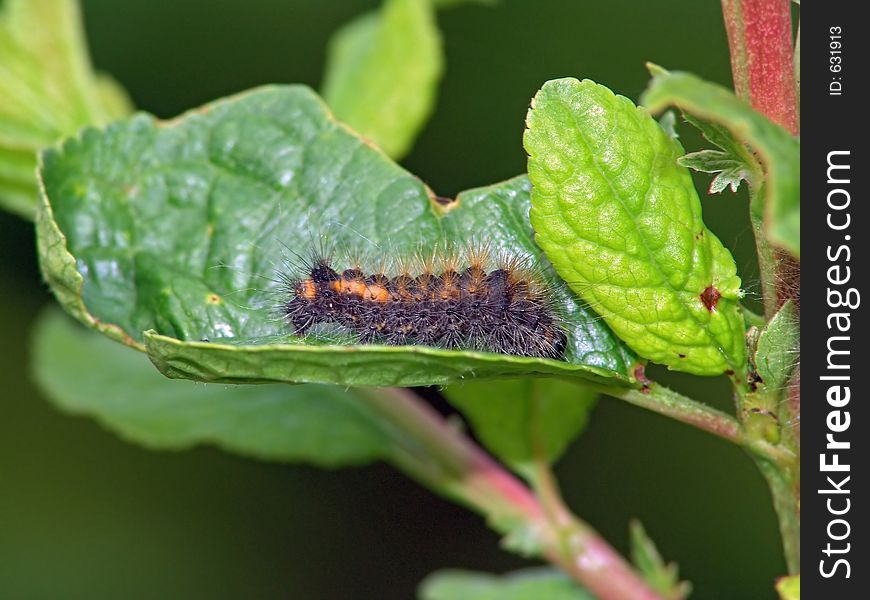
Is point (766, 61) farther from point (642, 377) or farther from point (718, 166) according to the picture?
point (642, 377)

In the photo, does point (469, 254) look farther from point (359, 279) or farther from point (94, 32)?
point (94, 32)

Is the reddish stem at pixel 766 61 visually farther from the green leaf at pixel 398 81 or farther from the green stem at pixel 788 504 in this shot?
the green leaf at pixel 398 81

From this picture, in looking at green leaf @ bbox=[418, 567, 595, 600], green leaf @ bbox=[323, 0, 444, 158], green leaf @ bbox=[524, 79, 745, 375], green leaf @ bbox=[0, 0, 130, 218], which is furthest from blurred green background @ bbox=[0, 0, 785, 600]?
green leaf @ bbox=[524, 79, 745, 375]

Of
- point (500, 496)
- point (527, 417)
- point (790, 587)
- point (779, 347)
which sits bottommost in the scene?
point (500, 496)

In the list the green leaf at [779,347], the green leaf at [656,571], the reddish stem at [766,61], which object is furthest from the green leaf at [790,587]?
the reddish stem at [766,61]

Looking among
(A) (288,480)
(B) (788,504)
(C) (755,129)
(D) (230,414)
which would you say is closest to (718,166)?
(C) (755,129)

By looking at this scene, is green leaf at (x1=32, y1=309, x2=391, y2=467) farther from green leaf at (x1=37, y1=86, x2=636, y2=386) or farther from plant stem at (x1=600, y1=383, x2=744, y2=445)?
plant stem at (x1=600, y1=383, x2=744, y2=445)
